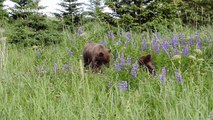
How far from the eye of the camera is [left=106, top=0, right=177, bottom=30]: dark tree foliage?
8.90 m

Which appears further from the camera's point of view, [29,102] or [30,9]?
[30,9]

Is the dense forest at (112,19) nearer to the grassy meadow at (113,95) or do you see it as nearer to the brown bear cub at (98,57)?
the brown bear cub at (98,57)

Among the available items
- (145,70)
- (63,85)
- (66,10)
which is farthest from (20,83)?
(66,10)

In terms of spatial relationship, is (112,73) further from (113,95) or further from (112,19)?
(112,19)

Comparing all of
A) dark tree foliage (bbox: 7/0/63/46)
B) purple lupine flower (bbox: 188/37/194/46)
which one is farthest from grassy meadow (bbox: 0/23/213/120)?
dark tree foliage (bbox: 7/0/63/46)

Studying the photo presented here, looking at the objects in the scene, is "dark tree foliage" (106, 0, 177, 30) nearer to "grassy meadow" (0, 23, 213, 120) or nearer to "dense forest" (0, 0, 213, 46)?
"dense forest" (0, 0, 213, 46)

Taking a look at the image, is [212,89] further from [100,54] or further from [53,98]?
[100,54]

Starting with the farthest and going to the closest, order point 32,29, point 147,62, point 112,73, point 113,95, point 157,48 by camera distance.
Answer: point 32,29
point 157,48
point 147,62
point 112,73
point 113,95

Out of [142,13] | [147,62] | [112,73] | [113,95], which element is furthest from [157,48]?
[142,13]

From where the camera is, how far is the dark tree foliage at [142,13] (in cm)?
890

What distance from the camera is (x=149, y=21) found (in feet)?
29.8

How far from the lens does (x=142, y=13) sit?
29.3 feet

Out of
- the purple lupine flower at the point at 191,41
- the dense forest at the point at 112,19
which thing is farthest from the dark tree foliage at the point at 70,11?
the purple lupine flower at the point at 191,41

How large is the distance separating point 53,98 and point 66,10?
9150 mm
